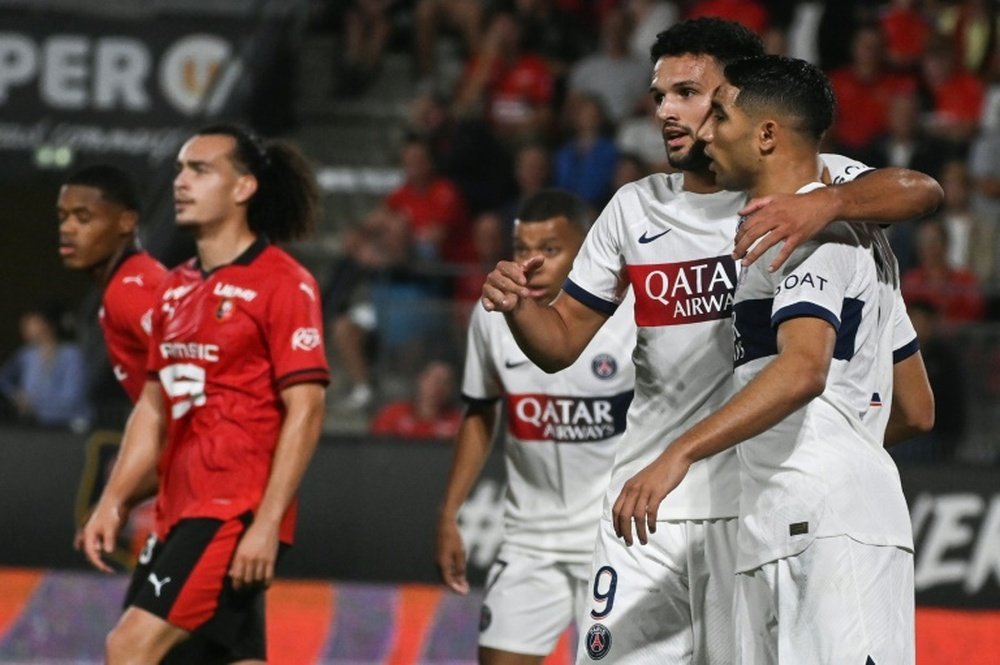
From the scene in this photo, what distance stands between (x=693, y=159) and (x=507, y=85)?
962 centimetres

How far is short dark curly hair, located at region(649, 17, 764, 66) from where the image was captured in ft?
16.8

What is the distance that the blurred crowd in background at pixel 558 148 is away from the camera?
35.6 ft

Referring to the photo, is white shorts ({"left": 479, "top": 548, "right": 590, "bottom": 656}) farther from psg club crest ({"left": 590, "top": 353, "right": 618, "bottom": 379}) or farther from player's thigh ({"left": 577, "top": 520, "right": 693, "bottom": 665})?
player's thigh ({"left": 577, "top": 520, "right": 693, "bottom": 665})

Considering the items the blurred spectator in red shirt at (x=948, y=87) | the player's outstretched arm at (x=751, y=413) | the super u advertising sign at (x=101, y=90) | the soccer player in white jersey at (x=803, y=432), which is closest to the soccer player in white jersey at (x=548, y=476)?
the soccer player in white jersey at (x=803, y=432)

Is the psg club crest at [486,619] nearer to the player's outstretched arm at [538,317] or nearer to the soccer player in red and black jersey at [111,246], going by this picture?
the soccer player in red and black jersey at [111,246]

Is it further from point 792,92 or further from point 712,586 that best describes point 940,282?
point 792,92

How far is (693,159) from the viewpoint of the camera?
16.5 feet

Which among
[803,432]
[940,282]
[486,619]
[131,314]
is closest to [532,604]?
[486,619]

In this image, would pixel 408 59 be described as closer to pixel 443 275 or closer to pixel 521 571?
pixel 443 275

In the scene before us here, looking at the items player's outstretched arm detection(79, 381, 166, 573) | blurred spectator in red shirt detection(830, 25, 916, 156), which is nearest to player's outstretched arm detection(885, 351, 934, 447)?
player's outstretched arm detection(79, 381, 166, 573)

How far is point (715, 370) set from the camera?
5.01 metres

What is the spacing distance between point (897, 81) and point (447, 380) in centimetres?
484

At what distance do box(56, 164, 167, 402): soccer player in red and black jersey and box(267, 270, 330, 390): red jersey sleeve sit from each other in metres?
0.81

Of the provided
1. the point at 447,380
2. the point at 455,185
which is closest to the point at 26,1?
the point at 455,185
